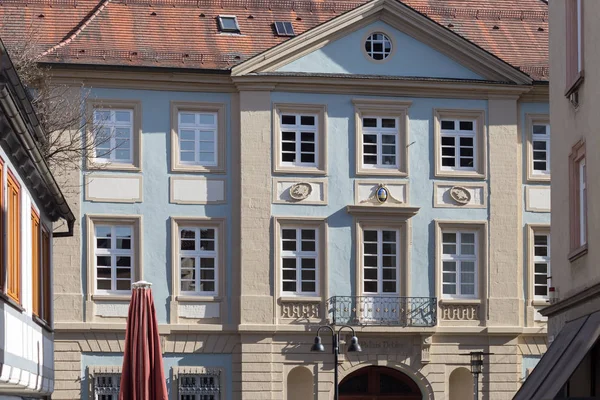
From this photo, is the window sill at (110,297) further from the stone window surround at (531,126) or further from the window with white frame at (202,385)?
the stone window surround at (531,126)

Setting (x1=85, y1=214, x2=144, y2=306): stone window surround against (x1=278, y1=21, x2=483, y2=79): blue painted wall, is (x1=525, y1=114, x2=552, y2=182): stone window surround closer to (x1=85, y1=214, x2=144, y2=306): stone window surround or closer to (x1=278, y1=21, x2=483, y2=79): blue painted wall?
(x1=278, y1=21, x2=483, y2=79): blue painted wall

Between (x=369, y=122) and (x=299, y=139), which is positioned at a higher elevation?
(x=369, y=122)

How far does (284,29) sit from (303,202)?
4998 millimetres

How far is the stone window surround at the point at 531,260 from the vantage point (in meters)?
41.3

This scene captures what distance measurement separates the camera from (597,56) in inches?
818

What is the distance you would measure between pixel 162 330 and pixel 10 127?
2019 centimetres

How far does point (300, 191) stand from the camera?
40531 millimetres

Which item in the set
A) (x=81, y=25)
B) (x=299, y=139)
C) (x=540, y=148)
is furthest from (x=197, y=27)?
(x=540, y=148)

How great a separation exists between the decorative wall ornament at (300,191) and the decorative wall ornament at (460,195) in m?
3.76

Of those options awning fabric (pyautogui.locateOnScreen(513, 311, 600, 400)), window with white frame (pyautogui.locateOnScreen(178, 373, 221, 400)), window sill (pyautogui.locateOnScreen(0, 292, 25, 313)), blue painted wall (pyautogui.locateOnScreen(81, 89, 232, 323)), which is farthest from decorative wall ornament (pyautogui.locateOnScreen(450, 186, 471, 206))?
window sill (pyautogui.locateOnScreen(0, 292, 25, 313))

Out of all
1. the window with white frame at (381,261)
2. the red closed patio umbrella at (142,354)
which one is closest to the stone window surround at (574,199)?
the red closed patio umbrella at (142,354)

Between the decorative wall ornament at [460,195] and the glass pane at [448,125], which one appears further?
the glass pane at [448,125]

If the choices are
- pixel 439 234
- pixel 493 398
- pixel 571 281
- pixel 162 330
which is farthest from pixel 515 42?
pixel 571 281

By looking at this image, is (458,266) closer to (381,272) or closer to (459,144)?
(381,272)
